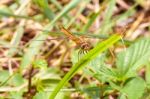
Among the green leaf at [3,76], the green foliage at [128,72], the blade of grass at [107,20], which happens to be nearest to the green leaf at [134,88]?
the green foliage at [128,72]

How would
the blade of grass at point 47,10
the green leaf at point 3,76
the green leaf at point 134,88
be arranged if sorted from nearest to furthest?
the green leaf at point 134,88 → the green leaf at point 3,76 → the blade of grass at point 47,10

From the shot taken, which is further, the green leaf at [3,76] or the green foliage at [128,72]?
the green leaf at [3,76]

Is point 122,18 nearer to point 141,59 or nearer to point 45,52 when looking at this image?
point 45,52

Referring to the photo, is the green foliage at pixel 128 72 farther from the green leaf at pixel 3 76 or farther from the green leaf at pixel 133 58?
the green leaf at pixel 3 76

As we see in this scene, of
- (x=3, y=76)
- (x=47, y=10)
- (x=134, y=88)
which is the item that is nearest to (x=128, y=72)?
(x=134, y=88)

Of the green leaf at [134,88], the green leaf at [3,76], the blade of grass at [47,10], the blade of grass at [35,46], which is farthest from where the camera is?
the blade of grass at [47,10]

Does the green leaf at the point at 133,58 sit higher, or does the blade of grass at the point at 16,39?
the blade of grass at the point at 16,39

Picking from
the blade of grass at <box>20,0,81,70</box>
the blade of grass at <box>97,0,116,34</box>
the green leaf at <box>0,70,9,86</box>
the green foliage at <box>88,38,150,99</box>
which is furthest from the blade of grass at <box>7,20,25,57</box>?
the green foliage at <box>88,38,150,99</box>
